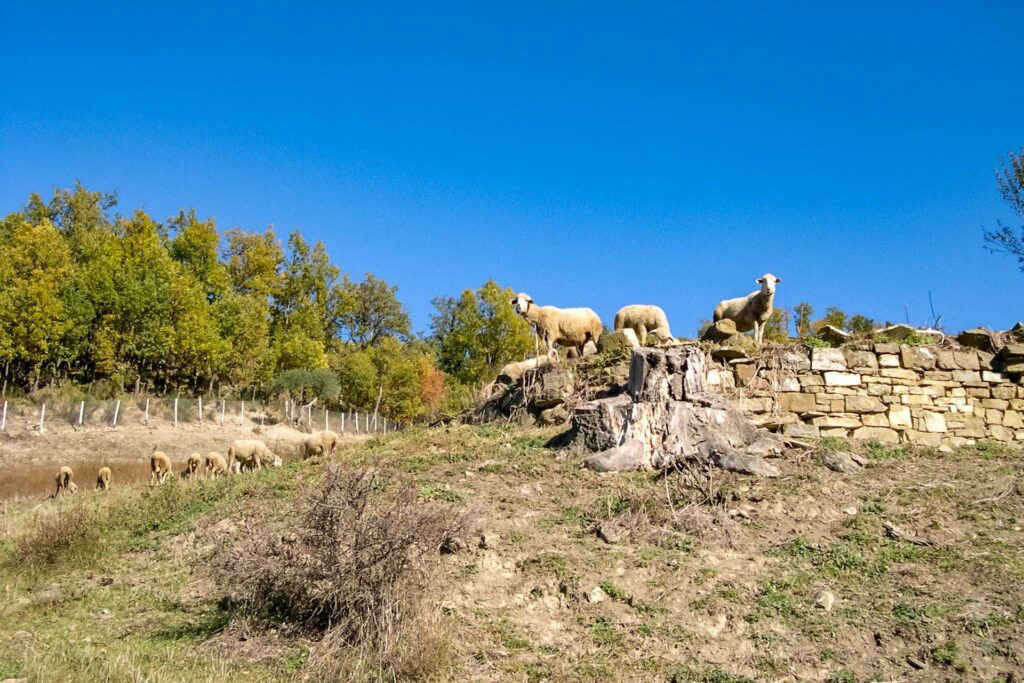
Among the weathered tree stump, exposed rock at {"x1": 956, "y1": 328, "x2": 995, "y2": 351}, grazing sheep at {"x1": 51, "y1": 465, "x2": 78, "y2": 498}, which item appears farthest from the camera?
grazing sheep at {"x1": 51, "y1": 465, "x2": 78, "y2": 498}

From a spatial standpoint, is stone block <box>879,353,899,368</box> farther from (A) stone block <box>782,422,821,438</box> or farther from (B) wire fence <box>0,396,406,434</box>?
(B) wire fence <box>0,396,406,434</box>

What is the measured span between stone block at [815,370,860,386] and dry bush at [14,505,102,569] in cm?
1145

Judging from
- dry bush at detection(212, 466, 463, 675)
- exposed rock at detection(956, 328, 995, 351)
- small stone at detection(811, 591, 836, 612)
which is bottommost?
small stone at detection(811, 591, 836, 612)

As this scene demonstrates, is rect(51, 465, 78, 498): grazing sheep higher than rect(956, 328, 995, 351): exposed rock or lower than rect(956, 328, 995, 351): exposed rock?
lower

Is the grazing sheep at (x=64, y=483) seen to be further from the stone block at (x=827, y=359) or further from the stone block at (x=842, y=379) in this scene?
the stone block at (x=842, y=379)

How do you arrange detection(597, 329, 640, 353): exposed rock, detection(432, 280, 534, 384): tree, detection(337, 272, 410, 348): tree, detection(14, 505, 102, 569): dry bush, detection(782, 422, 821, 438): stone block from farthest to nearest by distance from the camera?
detection(337, 272, 410, 348): tree, detection(432, 280, 534, 384): tree, detection(597, 329, 640, 353): exposed rock, detection(782, 422, 821, 438): stone block, detection(14, 505, 102, 569): dry bush

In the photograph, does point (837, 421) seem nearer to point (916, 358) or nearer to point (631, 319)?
point (916, 358)

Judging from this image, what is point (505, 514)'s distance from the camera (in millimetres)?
10461

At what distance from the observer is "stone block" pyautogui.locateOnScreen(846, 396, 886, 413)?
548 inches

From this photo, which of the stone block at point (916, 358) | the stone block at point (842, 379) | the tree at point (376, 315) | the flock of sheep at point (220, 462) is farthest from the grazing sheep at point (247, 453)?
the tree at point (376, 315)

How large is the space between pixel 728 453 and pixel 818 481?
125 centimetres

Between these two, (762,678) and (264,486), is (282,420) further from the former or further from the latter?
(762,678)

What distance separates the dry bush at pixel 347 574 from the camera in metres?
7.17

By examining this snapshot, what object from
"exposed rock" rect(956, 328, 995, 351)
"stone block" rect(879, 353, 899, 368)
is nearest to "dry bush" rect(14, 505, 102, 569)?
"stone block" rect(879, 353, 899, 368)
